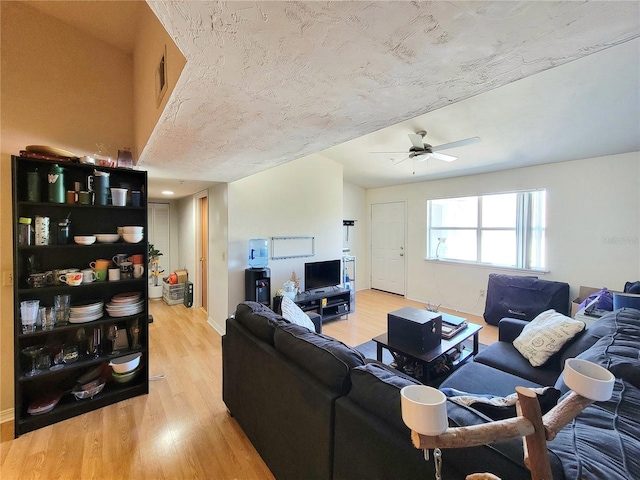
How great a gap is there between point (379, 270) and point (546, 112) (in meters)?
4.20

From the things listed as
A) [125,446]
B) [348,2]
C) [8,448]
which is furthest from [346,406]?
[8,448]

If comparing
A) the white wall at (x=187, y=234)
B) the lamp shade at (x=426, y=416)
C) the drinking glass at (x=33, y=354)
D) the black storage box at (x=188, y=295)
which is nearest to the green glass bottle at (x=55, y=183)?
the drinking glass at (x=33, y=354)

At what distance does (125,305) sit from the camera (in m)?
2.31

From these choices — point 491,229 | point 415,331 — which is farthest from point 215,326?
point 491,229

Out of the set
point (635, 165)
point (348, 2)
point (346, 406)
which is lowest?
point (346, 406)

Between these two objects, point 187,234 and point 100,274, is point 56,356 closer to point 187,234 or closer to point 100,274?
point 100,274

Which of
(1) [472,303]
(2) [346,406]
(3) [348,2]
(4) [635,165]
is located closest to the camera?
(3) [348,2]

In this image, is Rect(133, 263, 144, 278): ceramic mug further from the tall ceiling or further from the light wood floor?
the light wood floor

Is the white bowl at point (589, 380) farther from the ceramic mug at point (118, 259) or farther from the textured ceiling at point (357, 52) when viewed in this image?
the ceramic mug at point (118, 259)

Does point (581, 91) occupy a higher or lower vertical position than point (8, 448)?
higher

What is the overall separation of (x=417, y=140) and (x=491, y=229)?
2499 mm

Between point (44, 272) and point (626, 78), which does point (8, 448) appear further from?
point (626, 78)

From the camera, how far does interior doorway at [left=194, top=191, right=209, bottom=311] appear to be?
4562mm

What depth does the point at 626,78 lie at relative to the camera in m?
2.11
